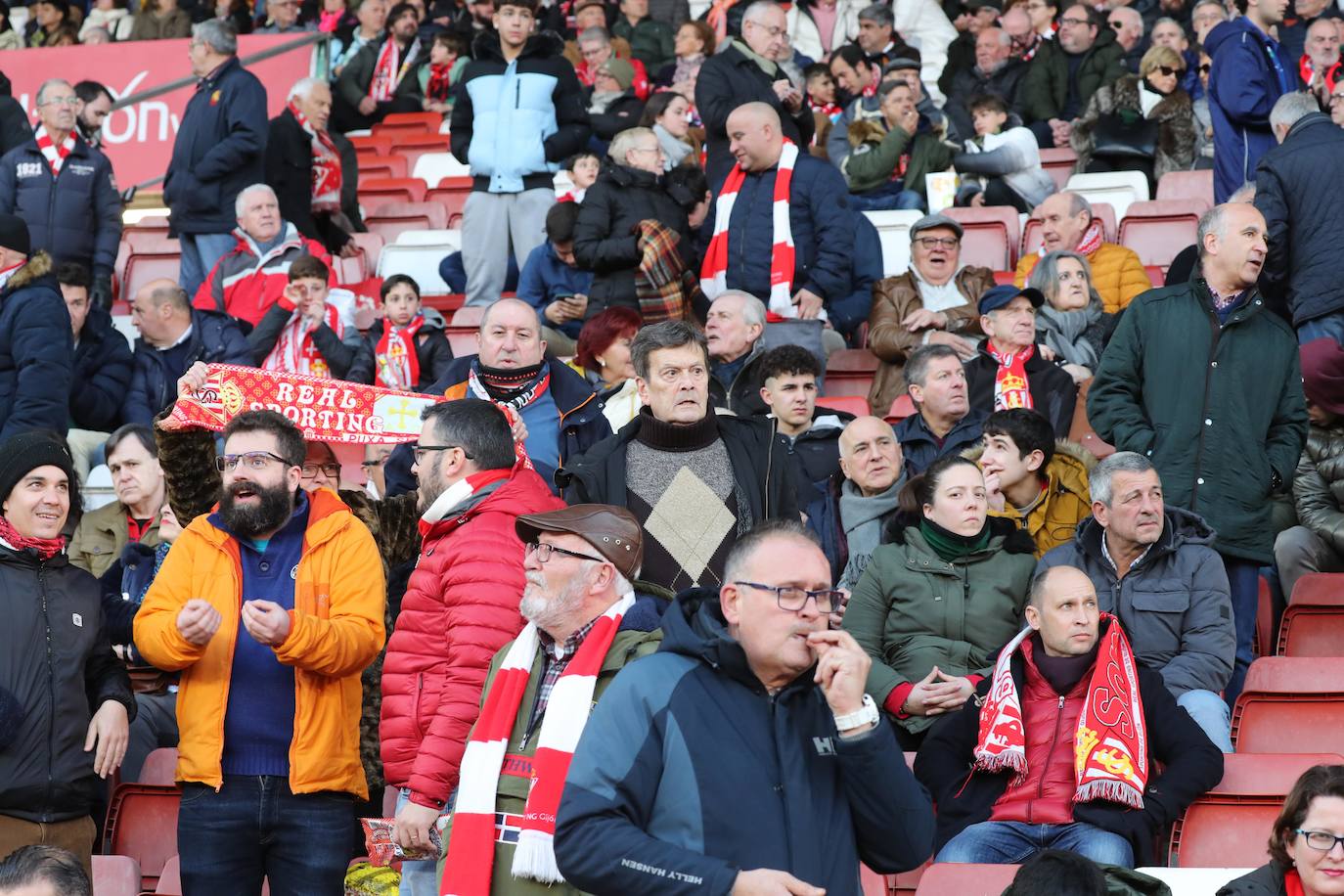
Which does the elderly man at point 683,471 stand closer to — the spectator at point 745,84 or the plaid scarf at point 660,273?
the plaid scarf at point 660,273

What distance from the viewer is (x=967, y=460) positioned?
19.0ft

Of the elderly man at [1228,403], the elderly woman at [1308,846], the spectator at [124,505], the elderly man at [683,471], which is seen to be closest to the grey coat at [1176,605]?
the elderly man at [1228,403]

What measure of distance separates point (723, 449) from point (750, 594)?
174 cm

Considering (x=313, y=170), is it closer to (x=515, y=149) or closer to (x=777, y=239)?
(x=515, y=149)

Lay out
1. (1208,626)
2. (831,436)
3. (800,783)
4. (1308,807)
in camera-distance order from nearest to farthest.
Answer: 1. (800,783)
2. (1308,807)
3. (1208,626)
4. (831,436)

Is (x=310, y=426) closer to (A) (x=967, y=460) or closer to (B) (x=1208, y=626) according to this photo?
(A) (x=967, y=460)

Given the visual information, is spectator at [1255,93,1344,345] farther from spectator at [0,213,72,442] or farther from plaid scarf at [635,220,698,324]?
spectator at [0,213,72,442]

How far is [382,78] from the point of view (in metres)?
14.3

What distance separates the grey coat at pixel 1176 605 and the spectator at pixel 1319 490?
3.23 feet

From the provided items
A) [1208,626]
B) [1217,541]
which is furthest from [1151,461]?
[1208,626]

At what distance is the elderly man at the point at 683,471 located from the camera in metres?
4.99

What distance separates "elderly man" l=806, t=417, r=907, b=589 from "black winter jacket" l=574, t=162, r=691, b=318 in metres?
2.26

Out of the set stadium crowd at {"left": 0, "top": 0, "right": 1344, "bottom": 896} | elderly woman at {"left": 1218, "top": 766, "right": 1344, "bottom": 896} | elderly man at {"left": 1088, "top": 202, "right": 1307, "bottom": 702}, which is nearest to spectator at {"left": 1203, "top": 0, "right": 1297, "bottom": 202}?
stadium crowd at {"left": 0, "top": 0, "right": 1344, "bottom": 896}

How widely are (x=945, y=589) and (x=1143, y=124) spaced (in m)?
6.27
